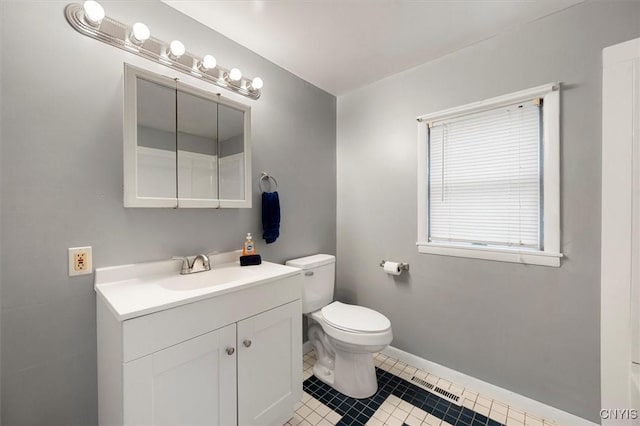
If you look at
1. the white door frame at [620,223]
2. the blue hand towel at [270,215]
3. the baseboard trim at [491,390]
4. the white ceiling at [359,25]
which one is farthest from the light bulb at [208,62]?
the baseboard trim at [491,390]

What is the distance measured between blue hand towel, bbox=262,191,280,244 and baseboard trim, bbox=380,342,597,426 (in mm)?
1380

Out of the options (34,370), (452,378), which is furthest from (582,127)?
(34,370)

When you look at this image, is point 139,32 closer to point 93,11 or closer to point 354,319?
point 93,11

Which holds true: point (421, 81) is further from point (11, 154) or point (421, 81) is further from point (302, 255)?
point (11, 154)

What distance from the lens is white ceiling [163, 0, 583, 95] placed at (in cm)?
138

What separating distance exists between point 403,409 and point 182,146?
2.00m

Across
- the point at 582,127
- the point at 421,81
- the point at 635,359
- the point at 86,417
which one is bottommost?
the point at 86,417

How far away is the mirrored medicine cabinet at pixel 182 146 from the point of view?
47.3 inches

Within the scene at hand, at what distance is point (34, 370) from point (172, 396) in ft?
1.96

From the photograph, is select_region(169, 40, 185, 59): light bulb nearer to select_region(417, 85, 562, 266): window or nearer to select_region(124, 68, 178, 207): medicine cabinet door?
select_region(124, 68, 178, 207): medicine cabinet door

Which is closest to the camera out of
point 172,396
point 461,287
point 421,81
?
point 172,396

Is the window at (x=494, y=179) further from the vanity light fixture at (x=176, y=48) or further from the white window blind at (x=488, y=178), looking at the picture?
the vanity light fixture at (x=176, y=48)

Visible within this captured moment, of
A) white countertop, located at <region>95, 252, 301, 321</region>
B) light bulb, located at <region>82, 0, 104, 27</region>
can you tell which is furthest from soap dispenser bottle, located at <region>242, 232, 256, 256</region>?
light bulb, located at <region>82, 0, 104, 27</region>

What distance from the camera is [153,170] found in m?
1.27
